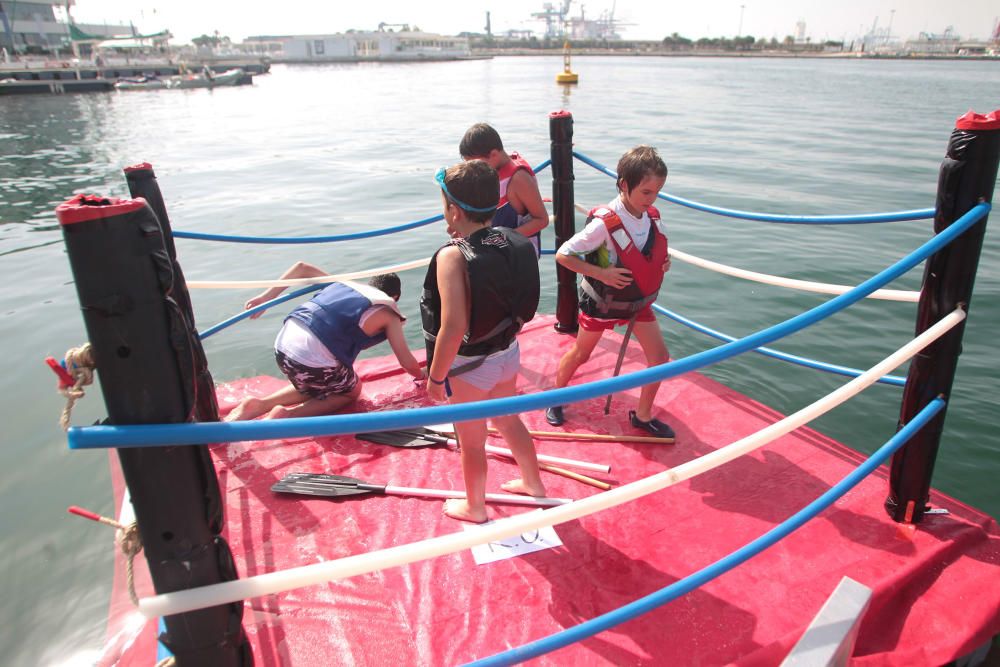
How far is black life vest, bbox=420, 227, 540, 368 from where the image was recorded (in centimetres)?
254

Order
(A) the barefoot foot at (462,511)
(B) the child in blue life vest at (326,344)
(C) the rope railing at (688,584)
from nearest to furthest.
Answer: (C) the rope railing at (688,584) → (A) the barefoot foot at (462,511) → (B) the child in blue life vest at (326,344)

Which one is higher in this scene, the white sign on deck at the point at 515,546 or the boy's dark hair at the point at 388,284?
the boy's dark hair at the point at 388,284

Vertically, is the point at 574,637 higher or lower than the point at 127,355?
lower

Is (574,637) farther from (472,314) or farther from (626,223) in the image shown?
(626,223)

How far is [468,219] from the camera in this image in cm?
260

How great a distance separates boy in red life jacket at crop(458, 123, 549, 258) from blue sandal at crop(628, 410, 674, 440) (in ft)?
Result: 4.35

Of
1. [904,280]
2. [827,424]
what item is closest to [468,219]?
[827,424]

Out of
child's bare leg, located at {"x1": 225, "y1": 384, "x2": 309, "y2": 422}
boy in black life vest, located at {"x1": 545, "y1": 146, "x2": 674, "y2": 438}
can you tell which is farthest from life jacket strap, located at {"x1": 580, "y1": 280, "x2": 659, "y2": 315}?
child's bare leg, located at {"x1": 225, "y1": 384, "x2": 309, "y2": 422}

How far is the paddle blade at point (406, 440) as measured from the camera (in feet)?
12.7

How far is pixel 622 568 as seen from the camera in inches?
112

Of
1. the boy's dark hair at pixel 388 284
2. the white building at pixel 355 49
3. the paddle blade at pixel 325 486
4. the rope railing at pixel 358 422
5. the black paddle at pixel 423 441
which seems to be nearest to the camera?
the rope railing at pixel 358 422

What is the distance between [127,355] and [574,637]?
1.52m

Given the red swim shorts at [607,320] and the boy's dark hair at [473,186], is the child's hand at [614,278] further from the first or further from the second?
the boy's dark hair at [473,186]

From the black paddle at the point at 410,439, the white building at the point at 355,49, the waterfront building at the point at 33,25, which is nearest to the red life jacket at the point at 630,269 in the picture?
the black paddle at the point at 410,439
